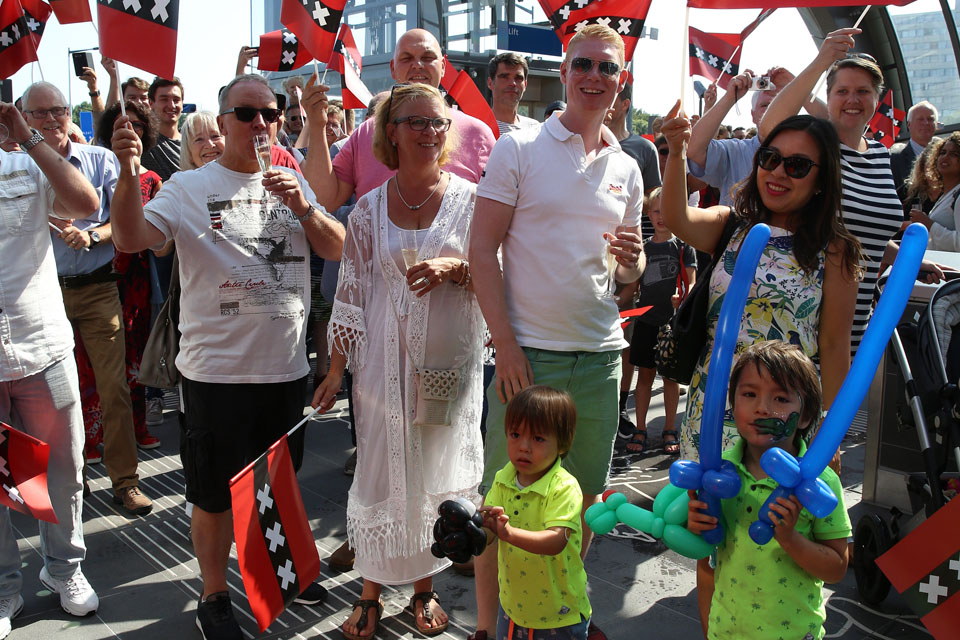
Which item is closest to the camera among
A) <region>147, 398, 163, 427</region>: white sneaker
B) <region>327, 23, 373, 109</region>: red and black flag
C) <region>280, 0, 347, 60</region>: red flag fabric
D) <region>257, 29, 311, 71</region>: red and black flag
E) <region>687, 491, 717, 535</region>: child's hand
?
<region>687, 491, 717, 535</region>: child's hand

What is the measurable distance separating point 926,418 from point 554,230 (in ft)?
5.56

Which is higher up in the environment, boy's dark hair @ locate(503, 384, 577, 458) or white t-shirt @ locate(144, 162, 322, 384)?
white t-shirt @ locate(144, 162, 322, 384)

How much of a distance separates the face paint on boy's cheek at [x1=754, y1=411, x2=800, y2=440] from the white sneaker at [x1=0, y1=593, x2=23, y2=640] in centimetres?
298

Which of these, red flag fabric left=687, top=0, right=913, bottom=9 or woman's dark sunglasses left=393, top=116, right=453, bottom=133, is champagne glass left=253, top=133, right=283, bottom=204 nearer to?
woman's dark sunglasses left=393, top=116, right=453, bottom=133

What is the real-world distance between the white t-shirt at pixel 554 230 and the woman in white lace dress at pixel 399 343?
32 cm

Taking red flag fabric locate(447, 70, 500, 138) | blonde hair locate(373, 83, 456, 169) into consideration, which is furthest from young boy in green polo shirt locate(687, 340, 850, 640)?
red flag fabric locate(447, 70, 500, 138)

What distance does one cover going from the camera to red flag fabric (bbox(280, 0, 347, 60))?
476 cm

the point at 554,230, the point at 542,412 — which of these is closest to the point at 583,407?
the point at 542,412

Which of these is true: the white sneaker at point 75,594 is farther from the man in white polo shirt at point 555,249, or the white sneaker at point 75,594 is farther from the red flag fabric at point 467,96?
the red flag fabric at point 467,96

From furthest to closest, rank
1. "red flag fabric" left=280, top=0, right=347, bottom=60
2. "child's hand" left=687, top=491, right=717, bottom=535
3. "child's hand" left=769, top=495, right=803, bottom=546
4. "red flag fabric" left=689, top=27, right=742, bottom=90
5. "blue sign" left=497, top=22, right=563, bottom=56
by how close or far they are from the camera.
Result: "blue sign" left=497, top=22, right=563, bottom=56
"red flag fabric" left=689, top=27, right=742, bottom=90
"red flag fabric" left=280, top=0, right=347, bottom=60
"child's hand" left=687, top=491, right=717, bottom=535
"child's hand" left=769, top=495, right=803, bottom=546

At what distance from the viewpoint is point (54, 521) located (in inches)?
127

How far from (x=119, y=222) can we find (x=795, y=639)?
257 cm

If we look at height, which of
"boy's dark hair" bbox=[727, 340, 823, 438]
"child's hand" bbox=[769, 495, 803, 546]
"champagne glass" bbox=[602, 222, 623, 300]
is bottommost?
"child's hand" bbox=[769, 495, 803, 546]

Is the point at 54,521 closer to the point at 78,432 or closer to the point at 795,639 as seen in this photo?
the point at 78,432
